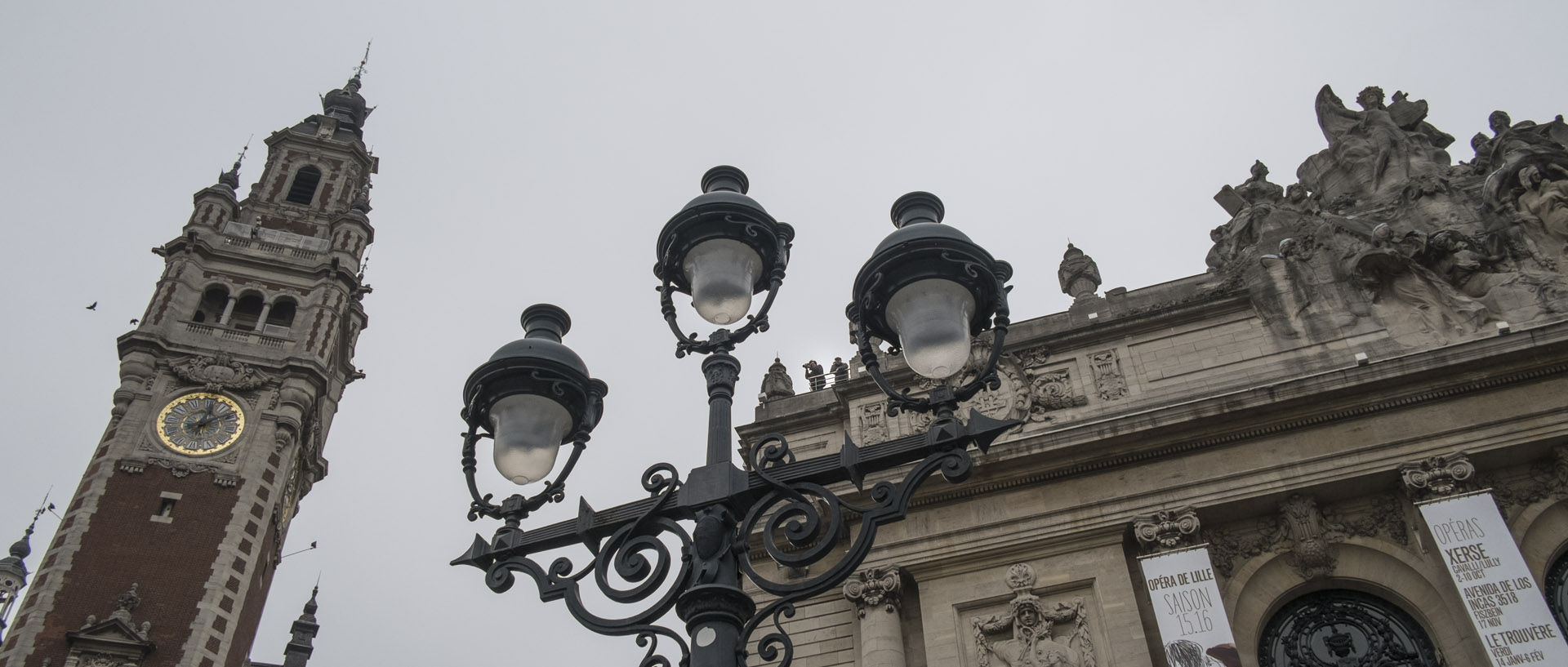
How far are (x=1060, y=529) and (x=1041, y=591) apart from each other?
106 centimetres

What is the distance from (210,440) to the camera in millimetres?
38875

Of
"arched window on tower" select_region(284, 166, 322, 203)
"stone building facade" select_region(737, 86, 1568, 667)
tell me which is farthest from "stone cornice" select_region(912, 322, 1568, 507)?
"arched window on tower" select_region(284, 166, 322, 203)

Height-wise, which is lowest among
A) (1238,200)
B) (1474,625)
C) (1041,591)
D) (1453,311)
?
(1474,625)

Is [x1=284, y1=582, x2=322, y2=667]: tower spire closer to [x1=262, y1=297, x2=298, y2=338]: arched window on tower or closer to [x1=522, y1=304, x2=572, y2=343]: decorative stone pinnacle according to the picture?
[x1=262, y1=297, x2=298, y2=338]: arched window on tower

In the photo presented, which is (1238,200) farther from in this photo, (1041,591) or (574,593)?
(574,593)

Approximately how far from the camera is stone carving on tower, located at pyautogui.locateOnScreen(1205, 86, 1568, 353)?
18.4m

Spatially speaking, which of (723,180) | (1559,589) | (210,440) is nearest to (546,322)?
(723,180)

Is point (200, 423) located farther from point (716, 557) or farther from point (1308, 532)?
point (716, 557)

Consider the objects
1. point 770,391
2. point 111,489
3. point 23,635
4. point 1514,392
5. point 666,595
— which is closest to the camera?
point 666,595

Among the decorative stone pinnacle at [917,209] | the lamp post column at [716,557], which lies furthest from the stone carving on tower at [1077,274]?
the lamp post column at [716,557]

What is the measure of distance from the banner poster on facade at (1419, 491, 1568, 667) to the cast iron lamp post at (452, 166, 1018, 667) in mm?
10733

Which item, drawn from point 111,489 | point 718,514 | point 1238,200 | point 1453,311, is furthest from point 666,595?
point 111,489

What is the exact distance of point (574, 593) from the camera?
260 inches

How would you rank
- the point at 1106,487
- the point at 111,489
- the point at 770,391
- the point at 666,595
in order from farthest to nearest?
the point at 111,489 → the point at 770,391 → the point at 1106,487 → the point at 666,595
